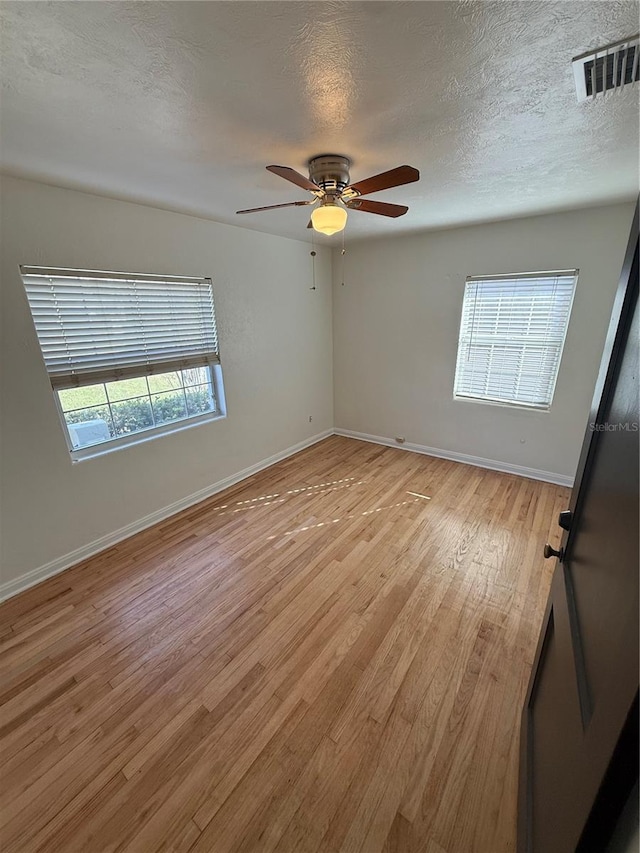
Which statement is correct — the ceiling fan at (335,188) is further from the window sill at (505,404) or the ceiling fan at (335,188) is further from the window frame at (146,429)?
the window sill at (505,404)

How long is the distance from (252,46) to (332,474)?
3.17 meters

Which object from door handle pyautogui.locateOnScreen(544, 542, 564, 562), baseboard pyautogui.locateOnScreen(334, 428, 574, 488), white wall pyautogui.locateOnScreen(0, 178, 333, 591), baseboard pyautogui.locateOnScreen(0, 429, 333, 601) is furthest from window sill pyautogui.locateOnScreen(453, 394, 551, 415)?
door handle pyautogui.locateOnScreen(544, 542, 564, 562)

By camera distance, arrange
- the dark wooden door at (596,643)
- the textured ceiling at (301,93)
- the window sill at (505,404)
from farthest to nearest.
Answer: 1. the window sill at (505,404)
2. the textured ceiling at (301,93)
3. the dark wooden door at (596,643)

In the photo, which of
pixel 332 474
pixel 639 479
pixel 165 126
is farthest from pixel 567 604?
pixel 332 474

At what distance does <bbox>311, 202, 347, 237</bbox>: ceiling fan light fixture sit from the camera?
1.73 meters

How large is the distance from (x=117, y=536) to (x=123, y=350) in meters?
1.46

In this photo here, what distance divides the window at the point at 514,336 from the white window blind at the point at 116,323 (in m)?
2.63

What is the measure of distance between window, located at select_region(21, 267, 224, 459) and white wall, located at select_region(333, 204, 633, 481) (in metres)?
1.92

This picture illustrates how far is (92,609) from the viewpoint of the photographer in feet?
6.73

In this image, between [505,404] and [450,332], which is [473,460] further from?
[450,332]

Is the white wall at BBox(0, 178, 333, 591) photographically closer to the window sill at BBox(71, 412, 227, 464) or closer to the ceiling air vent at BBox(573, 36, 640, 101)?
the window sill at BBox(71, 412, 227, 464)

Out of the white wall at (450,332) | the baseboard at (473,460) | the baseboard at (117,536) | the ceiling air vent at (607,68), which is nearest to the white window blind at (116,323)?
the baseboard at (117,536)

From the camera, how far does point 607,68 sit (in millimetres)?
1103

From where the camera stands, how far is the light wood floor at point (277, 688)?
118 centimetres
